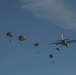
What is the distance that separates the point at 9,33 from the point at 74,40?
51332mm

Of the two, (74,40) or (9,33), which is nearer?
(9,33)

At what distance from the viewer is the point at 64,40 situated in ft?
538

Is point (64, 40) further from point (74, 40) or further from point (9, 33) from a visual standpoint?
point (9, 33)

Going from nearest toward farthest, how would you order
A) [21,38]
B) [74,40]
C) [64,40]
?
[21,38], [64,40], [74,40]

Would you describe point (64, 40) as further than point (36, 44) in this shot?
Yes

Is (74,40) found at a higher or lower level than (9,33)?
higher

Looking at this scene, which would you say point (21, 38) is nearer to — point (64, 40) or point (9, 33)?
point (9, 33)

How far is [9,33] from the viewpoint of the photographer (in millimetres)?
137625

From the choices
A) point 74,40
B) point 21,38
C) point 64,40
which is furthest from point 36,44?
point 74,40

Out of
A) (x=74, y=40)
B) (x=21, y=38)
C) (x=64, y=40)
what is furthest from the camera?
(x=74, y=40)

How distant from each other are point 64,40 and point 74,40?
12.9 metres

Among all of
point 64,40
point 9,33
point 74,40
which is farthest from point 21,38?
point 74,40

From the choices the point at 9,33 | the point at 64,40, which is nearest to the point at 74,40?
the point at 64,40

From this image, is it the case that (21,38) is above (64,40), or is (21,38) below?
below
